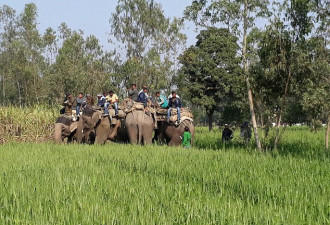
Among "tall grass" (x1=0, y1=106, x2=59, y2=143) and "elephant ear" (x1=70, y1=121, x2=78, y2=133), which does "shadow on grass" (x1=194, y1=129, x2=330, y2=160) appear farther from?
"tall grass" (x1=0, y1=106, x2=59, y2=143)

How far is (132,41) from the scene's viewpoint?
41781 millimetres

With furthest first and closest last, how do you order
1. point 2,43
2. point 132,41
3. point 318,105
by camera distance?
point 2,43 < point 132,41 < point 318,105

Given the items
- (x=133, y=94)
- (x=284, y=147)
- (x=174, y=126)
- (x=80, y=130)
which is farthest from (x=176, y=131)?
(x=284, y=147)

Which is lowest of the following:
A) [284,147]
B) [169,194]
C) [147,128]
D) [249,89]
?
[169,194]

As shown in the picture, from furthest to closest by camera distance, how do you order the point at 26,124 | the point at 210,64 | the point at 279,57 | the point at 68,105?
1. the point at 210,64
2. the point at 26,124
3. the point at 68,105
4. the point at 279,57

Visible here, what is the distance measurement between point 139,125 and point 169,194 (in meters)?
10.8

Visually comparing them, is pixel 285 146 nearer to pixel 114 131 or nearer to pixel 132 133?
pixel 132 133

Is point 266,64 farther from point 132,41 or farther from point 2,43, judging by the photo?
point 2,43

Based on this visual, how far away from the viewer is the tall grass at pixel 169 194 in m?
4.64

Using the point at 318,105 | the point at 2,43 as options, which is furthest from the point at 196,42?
the point at 318,105

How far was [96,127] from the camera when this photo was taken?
1750 cm

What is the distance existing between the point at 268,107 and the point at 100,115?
6.42m

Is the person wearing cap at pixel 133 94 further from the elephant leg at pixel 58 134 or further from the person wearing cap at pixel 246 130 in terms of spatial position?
the person wearing cap at pixel 246 130

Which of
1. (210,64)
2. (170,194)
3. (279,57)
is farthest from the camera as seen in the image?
(210,64)
